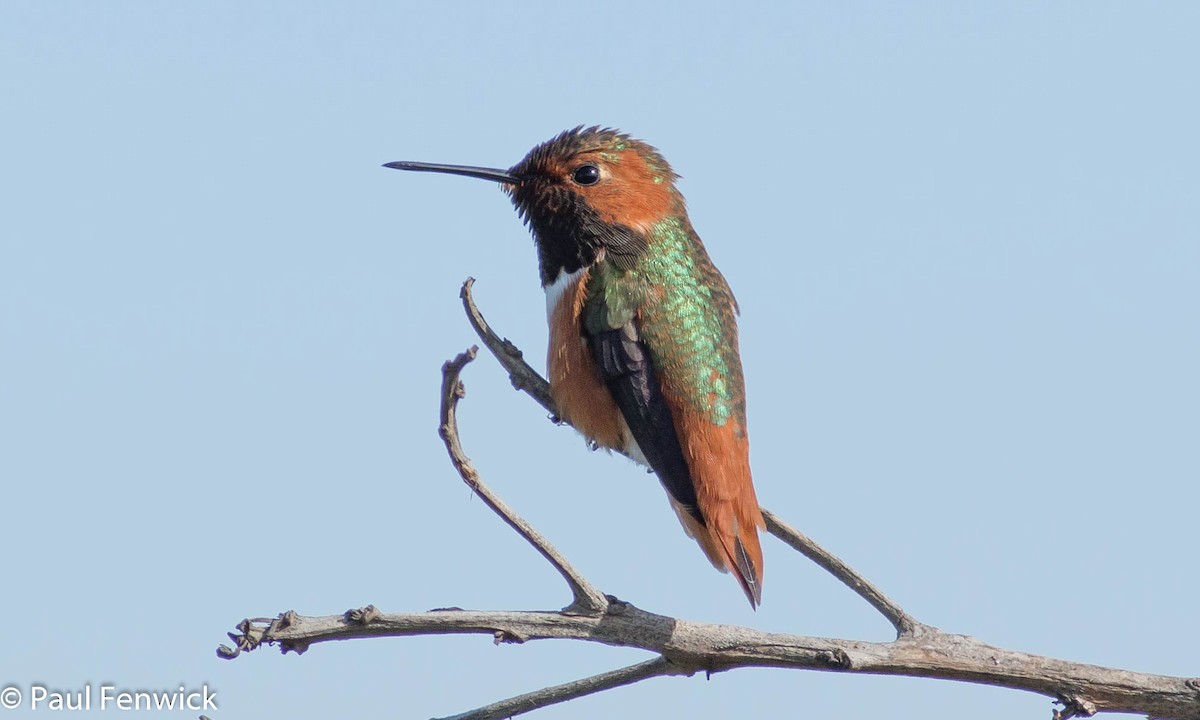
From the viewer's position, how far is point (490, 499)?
4.25 meters

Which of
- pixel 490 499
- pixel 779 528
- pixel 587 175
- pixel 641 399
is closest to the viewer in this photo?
pixel 490 499

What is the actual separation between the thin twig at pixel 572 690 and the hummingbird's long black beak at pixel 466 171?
12.3 feet

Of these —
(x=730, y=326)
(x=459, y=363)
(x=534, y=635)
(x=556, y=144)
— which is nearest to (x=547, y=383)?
(x=730, y=326)

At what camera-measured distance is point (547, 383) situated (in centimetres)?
650

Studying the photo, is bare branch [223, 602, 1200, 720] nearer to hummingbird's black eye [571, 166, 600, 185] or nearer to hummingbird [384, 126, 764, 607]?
hummingbird [384, 126, 764, 607]

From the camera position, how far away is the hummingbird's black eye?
7051mm

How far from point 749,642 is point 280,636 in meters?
1.44

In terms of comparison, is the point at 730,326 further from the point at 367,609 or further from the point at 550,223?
the point at 367,609

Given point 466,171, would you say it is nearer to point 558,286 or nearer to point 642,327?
point 558,286

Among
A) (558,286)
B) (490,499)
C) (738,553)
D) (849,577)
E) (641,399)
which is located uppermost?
(558,286)

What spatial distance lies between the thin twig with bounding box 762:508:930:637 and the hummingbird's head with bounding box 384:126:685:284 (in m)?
1.98

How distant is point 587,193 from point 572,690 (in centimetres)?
356

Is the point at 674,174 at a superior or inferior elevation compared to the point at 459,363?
superior

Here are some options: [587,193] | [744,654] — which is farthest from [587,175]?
[744,654]
